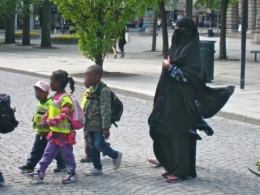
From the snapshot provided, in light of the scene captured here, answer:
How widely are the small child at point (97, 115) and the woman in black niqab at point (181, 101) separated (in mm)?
559

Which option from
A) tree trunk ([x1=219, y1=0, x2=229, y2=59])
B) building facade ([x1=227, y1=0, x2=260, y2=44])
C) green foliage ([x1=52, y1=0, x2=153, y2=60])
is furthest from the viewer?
building facade ([x1=227, y1=0, x2=260, y2=44])

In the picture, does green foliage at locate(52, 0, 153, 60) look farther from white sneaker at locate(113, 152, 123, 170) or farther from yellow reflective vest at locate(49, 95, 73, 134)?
yellow reflective vest at locate(49, 95, 73, 134)

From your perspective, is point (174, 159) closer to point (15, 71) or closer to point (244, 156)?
point (244, 156)

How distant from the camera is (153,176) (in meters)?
8.45

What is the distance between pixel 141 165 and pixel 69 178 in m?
1.36

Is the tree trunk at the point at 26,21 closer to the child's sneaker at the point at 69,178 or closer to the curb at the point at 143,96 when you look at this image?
the curb at the point at 143,96

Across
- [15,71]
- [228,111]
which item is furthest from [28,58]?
[228,111]

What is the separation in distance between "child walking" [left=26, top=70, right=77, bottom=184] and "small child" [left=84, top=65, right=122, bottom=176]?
38 centimetres

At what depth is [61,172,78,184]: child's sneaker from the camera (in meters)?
8.01

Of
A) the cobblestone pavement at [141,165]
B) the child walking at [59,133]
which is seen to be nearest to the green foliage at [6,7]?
the cobblestone pavement at [141,165]

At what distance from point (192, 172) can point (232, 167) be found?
3.15 ft

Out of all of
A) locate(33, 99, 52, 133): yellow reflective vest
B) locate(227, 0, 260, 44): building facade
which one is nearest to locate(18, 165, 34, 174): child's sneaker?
locate(33, 99, 52, 133): yellow reflective vest

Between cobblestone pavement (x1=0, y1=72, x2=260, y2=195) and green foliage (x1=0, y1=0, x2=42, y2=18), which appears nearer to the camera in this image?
cobblestone pavement (x1=0, y1=72, x2=260, y2=195)

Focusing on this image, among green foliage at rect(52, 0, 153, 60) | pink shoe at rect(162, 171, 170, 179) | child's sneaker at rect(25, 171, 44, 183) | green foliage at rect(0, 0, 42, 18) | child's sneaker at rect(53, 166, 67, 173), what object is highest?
green foliage at rect(0, 0, 42, 18)
